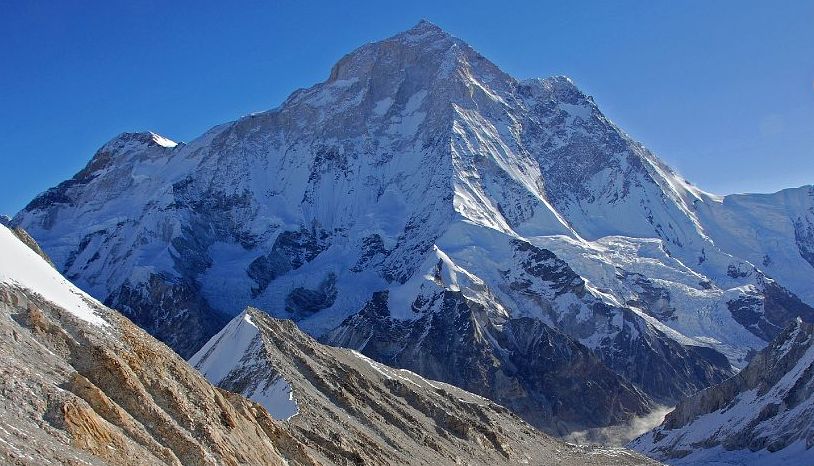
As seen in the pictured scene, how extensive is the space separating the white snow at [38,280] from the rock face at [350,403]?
32.4 m

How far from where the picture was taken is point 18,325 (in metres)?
55.1

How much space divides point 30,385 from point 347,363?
96.7 metres

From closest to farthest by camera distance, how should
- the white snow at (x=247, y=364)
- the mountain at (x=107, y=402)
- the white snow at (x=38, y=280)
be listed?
1. the mountain at (x=107, y=402)
2. the white snow at (x=38, y=280)
3. the white snow at (x=247, y=364)

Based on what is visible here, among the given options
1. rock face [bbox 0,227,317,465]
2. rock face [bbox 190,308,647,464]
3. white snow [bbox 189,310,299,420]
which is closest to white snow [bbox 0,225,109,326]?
rock face [bbox 0,227,317,465]

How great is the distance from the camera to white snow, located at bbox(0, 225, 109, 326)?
59.7 m

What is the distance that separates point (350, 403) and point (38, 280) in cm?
6114

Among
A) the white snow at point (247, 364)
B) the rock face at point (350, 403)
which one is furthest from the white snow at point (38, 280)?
the white snow at point (247, 364)

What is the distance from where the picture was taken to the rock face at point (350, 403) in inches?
4055

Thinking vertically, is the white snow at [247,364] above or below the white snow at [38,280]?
below

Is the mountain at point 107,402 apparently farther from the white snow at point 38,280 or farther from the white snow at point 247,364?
the white snow at point 247,364

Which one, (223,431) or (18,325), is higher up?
(18,325)

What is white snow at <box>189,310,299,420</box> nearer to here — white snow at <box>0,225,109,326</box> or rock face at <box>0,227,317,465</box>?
rock face at <box>0,227,317,465</box>

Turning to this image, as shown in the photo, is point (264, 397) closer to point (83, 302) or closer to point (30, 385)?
point (83, 302)

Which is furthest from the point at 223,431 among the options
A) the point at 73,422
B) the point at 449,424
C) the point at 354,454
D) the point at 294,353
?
the point at 449,424
